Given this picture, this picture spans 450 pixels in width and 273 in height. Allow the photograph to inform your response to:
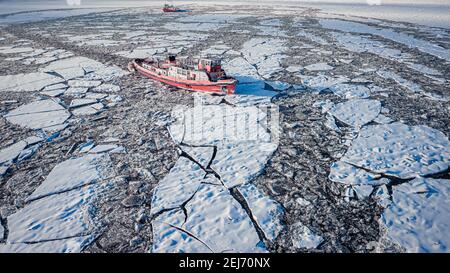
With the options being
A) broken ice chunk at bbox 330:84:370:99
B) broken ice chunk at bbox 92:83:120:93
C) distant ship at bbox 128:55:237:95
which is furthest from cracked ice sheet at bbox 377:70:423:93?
broken ice chunk at bbox 92:83:120:93

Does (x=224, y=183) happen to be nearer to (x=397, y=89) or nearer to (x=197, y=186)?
(x=197, y=186)

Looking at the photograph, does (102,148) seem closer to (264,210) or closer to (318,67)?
(264,210)

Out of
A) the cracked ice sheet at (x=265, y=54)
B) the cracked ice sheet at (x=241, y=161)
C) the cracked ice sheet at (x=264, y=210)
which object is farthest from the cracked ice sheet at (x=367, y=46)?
the cracked ice sheet at (x=264, y=210)

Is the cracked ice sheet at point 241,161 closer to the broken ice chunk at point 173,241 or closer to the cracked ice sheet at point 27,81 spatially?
the broken ice chunk at point 173,241

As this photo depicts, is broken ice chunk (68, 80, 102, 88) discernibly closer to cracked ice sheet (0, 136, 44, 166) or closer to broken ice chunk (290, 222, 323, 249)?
cracked ice sheet (0, 136, 44, 166)

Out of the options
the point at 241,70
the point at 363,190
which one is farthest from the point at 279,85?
the point at 363,190
